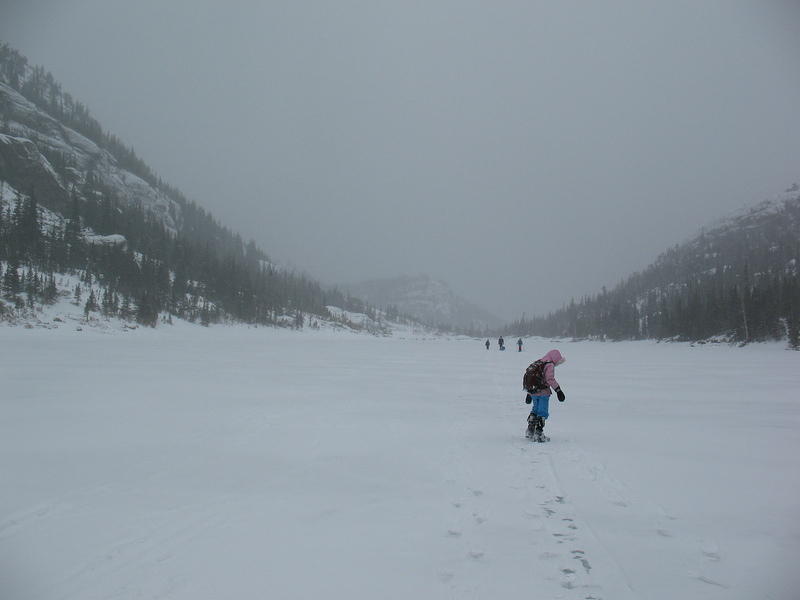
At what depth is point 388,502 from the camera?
5.07 meters

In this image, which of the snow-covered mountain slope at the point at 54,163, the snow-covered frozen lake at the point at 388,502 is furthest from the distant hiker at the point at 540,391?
the snow-covered mountain slope at the point at 54,163

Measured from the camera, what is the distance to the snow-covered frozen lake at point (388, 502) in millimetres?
3482

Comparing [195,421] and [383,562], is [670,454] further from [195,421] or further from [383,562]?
[195,421]

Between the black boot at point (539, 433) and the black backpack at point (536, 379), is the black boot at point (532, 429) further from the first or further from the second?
the black backpack at point (536, 379)

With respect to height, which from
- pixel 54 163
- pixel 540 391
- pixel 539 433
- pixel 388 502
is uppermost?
pixel 54 163

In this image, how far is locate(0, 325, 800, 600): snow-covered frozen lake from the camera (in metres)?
3.48

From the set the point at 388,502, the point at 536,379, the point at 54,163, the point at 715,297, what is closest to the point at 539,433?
the point at 536,379

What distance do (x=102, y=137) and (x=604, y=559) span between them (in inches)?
7083

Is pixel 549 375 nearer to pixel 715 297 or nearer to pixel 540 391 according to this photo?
pixel 540 391

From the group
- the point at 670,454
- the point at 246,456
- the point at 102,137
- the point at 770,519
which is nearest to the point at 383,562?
the point at 246,456

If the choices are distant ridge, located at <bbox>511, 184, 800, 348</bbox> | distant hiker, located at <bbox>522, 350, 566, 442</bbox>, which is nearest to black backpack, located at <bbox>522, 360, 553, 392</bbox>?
distant hiker, located at <bbox>522, 350, 566, 442</bbox>

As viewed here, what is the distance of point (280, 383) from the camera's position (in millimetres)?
15641

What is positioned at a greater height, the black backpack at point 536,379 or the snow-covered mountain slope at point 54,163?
the snow-covered mountain slope at point 54,163

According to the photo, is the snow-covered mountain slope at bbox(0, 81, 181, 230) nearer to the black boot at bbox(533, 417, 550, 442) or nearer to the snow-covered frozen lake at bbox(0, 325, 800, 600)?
the snow-covered frozen lake at bbox(0, 325, 800, 600)
